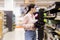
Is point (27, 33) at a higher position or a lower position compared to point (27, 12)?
lower

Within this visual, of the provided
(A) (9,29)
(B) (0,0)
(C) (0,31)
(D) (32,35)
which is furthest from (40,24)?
(B) (0,0)

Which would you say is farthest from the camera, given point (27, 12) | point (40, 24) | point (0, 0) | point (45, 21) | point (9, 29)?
point (0, 0)

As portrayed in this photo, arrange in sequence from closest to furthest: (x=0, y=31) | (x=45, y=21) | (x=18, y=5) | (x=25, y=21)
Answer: (x=25, y=21) → (x=45, y=21) → (x=0, y=31) → (x=18, y=5)

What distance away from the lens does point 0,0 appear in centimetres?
1602

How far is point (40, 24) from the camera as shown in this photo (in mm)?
3709

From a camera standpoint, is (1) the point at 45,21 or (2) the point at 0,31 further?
(2) the point at 0,31

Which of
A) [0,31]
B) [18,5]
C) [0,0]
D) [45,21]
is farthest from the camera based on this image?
[18,5]

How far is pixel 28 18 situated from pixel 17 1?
543 inches

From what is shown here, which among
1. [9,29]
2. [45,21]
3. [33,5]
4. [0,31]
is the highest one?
[33,5]

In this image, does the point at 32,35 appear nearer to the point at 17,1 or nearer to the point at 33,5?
the point at 33,5

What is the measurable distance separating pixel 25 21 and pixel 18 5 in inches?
583

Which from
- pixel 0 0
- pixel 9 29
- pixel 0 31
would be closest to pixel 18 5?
pixel 0 0

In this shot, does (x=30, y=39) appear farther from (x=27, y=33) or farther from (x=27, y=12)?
(x=27, y=12)

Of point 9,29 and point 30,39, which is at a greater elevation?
point 30,39
